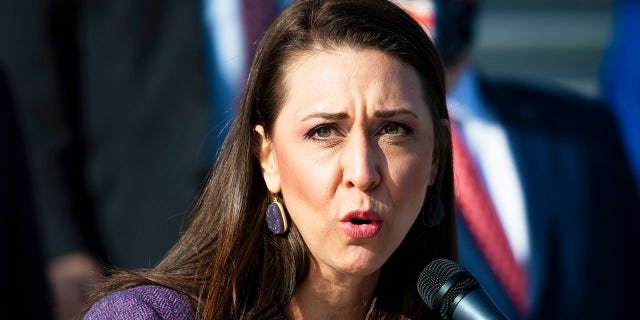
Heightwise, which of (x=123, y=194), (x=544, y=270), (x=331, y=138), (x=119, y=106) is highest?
(x=331, y=138)

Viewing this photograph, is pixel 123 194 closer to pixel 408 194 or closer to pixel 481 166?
pixel 481 166

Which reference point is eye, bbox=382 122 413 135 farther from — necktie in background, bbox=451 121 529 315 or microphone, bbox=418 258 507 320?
necktie in background, bbox=451 121 529 315

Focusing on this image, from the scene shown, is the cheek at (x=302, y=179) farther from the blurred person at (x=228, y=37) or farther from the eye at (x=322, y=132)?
the blurred person at (x=228, y=37)

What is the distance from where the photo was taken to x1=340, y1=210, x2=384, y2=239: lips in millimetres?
2633

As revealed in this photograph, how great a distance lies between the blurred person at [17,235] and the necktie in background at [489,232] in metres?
1.53

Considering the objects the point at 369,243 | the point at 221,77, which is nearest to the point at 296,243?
the point at 369,243

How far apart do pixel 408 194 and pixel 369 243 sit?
0.44ft

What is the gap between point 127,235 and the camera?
177 inches

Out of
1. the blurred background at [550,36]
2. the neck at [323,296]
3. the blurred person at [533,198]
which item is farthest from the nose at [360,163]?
the blurred background at [550,36]

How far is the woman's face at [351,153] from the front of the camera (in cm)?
264

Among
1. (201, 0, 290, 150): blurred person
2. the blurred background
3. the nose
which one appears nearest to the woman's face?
the nose

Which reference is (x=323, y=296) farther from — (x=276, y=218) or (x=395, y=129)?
(x=395, y=129)

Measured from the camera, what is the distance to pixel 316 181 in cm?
266

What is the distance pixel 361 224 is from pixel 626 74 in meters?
2.87
